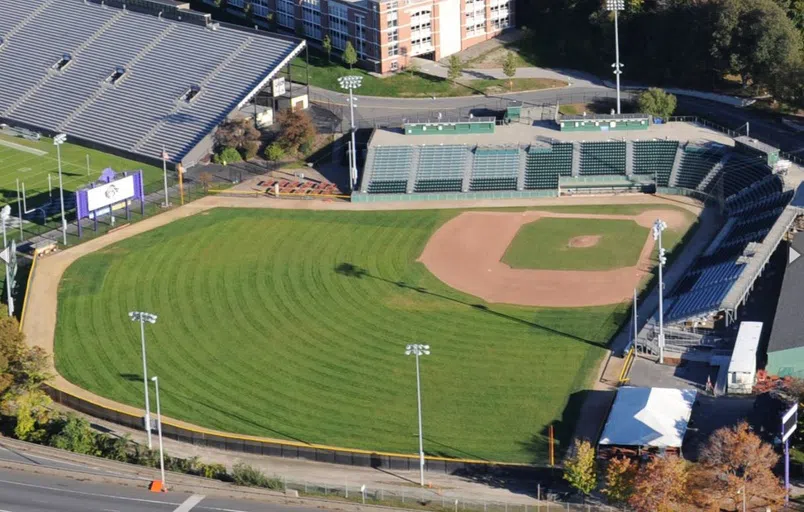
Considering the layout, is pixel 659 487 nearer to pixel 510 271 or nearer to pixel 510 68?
pixel 510 271

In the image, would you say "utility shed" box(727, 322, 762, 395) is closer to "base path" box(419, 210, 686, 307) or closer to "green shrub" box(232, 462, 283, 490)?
"base path" box(419, 210, 686, 307)

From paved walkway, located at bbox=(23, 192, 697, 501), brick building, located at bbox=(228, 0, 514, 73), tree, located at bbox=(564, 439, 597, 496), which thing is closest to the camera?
tree, located at bbox=(564, 439, 597, 496)

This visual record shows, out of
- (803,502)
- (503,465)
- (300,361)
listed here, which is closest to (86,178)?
(300,361)

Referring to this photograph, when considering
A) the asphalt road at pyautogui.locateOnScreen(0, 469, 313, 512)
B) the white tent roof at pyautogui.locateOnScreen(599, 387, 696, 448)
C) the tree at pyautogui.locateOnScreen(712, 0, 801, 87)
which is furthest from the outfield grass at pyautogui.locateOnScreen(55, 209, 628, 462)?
the tree at pyautogui.locateOnScreen(712, 0, 801, 87)

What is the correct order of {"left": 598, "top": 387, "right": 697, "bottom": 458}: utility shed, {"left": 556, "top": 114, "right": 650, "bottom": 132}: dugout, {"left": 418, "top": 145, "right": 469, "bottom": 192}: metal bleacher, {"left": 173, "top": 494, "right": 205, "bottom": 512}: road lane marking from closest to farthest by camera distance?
{"left": 173, "top": 494, "right": 205, "bottom": 512}: road lane marking
{"left": 598, "top": 387, "right": 697, "bottom": 458}: utility shed
{"left": 418, "top": 145, "right": 469, "bottom": 192}: metal bleacher
{"left": 556, "top": 114, "right": 650, "bottom": 132}: dugout

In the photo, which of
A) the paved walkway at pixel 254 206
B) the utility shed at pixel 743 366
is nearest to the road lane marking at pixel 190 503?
the paved walkway at pixel 254 206

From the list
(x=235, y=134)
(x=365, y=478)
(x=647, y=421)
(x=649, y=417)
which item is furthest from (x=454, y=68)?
(x=365, y=478)
